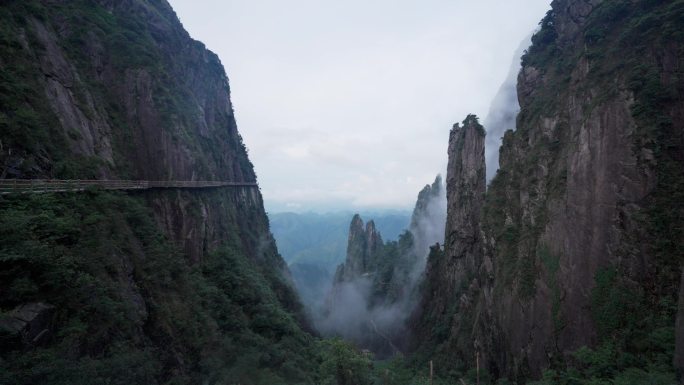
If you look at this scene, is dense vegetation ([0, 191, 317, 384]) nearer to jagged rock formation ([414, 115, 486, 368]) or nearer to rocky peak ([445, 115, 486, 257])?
jagged rock formation ([414, 115, 486, 368])

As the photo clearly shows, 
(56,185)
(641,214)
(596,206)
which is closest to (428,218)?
(596,206)

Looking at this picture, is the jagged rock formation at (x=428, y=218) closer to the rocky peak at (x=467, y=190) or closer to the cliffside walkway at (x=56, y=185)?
the rocky peak at (x=467, y=190)

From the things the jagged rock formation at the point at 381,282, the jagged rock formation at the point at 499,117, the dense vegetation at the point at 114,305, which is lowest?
the jagged rock formation at the point at 381,282

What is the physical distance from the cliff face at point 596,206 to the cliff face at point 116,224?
15465 millimetres

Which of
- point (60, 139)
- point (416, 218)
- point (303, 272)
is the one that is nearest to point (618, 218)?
point (60, 139)

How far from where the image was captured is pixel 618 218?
1558 centimetres

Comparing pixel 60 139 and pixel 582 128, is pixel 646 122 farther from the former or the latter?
pixel 60 139

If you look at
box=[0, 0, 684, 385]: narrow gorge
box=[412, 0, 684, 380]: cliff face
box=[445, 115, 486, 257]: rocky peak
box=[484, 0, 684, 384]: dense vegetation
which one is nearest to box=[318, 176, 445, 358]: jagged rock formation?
box=[445, 115, 486, 257]: rocky peak

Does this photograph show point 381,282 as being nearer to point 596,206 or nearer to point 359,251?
point 359,251

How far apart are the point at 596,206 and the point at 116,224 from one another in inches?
961

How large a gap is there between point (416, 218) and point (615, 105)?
72.8 metres

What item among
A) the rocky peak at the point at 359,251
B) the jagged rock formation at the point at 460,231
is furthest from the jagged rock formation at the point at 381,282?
the jagged rock formation at the point at 460,231

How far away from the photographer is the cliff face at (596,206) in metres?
14.4

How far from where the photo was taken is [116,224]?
1702cm
